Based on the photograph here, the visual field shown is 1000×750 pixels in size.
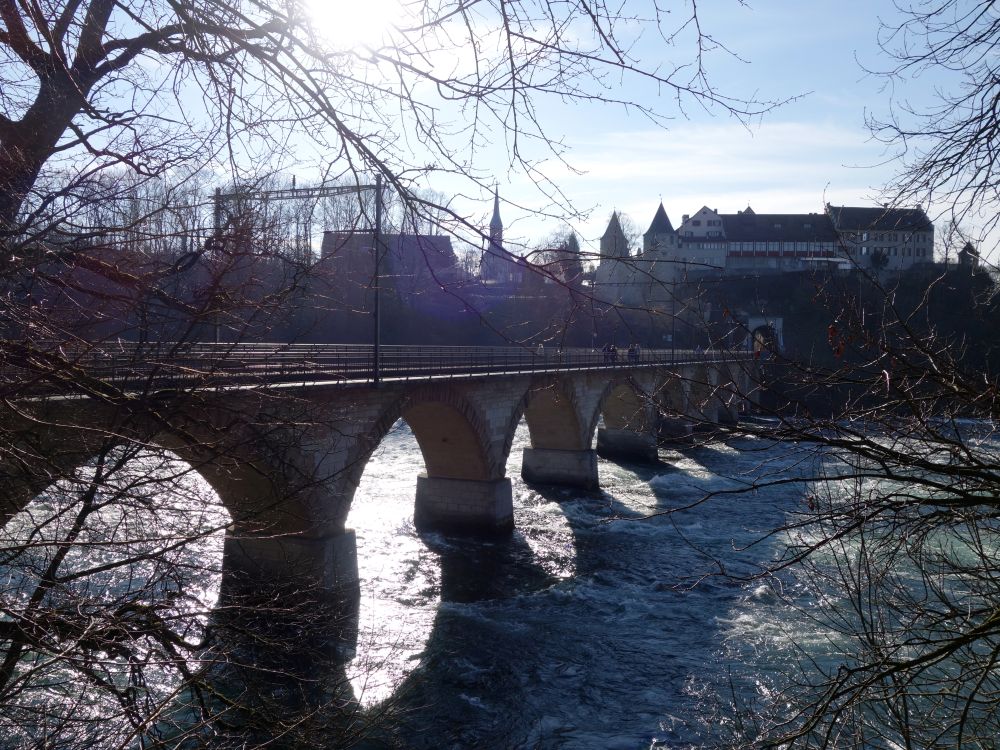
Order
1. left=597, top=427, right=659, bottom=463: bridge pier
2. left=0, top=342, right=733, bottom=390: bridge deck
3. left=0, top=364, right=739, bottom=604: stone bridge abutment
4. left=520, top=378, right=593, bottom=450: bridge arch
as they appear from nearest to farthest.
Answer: left=0, top=342, right=733, bottom=390: bridge deck, left=0, top=364, right=739, bottom=604: stone bridge abutment, left=520, top=378, right=593, bottom=450: bridge arch, left=597, top=427, right=659, bottom=463: bridge pier

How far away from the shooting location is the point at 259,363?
883cm

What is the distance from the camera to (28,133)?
454 cm

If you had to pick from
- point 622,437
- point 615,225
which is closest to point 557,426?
point 622,437

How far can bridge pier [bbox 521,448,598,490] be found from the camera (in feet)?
106

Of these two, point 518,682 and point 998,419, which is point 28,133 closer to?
point 998,419

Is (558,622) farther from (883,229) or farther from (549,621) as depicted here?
(883,229)

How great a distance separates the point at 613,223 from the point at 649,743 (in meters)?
8.71

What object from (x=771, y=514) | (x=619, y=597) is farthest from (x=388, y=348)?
(x=771, y=514)

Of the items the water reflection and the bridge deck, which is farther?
the water reflection

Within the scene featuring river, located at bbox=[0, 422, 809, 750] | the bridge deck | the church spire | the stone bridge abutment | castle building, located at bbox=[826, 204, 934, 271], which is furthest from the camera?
river, located at bbox=[0, 422, 809, 750]

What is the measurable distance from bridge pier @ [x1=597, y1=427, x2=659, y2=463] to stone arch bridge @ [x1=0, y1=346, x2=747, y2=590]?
0.23 ft

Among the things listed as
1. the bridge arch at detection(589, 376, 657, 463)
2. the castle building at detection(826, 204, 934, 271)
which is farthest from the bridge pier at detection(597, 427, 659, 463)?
the castle building at detection(826, 204, 934, 271)

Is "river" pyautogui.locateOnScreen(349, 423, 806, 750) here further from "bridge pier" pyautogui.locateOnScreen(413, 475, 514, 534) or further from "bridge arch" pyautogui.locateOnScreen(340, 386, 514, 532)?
"bridge arch" pyautogui.locateOnScreen(340, 386, 514, 532)

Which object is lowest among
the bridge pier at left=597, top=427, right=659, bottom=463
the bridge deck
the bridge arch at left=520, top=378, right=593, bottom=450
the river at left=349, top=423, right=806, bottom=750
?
the river at left=349, top=423, right=806, bottom=750
